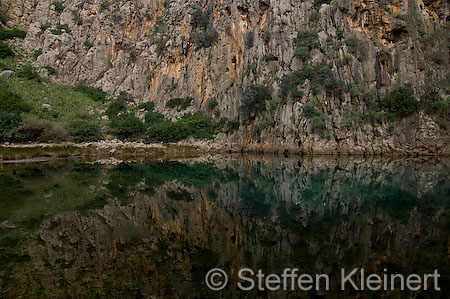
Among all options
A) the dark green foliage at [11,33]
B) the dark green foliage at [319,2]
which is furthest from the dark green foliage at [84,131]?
the dark green foliage at [319,2]

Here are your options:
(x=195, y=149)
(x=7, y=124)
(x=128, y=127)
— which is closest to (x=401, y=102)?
(x=195, y=149)

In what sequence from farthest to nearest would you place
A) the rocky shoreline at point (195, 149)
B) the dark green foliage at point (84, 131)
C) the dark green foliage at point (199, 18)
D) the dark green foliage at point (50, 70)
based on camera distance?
the dark green foliage at point (199, 18) < the dark green foliage at point (50, 70) < the dark green foliage at point (84, 131) < the rocky shoreline at point (195, 149)

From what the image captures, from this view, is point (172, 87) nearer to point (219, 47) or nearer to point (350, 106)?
point (219, 47)

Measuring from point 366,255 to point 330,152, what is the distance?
40877 millimetres

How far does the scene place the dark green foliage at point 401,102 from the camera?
46.3 m

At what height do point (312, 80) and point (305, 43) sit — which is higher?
point (305, 43)

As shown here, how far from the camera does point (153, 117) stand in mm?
68000

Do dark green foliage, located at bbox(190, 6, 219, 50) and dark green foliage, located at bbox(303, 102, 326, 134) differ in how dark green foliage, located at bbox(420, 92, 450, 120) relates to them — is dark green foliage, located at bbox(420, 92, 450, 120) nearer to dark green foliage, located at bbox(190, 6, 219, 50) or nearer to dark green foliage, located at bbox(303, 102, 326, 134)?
dark green foliage, located at bbox(303, 102, 326, 134)

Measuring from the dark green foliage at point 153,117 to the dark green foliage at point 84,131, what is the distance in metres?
11.2

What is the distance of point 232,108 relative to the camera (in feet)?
211

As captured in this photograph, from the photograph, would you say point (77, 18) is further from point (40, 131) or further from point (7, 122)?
point (7, 122)

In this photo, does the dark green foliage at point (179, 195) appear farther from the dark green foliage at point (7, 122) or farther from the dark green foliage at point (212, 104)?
the dark green foliage at point (212, 104)

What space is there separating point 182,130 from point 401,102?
38226 millimetres

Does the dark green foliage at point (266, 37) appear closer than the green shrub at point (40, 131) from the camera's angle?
No
